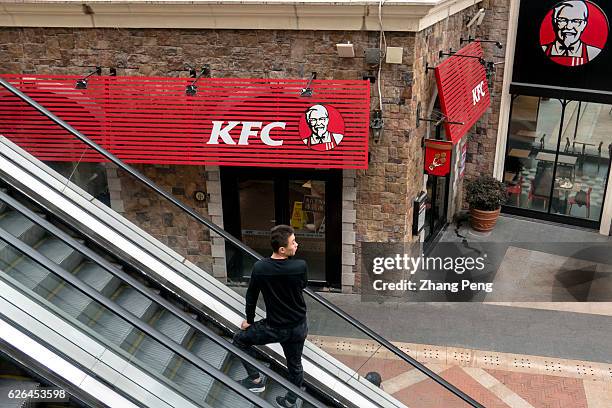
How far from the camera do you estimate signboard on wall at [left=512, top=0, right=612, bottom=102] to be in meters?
12.4

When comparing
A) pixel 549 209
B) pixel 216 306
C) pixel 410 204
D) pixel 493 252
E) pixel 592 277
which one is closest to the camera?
pixel 216 306

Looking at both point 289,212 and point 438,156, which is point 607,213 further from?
point 289,212

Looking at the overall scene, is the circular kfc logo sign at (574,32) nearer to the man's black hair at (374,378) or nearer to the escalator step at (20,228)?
the man's black hair at (374,378)

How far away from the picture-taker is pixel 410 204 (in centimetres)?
1113

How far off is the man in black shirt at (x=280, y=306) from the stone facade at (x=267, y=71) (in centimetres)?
506

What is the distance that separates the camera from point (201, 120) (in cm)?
1034

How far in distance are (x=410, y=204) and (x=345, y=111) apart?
2.20 m

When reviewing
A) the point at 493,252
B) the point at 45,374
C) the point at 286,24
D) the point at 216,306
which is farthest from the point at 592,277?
the point at 45,374

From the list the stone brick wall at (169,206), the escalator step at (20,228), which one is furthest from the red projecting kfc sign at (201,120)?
the escalator step at (20,228)

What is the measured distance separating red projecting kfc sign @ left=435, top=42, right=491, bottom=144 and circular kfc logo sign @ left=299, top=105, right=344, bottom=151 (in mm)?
1973

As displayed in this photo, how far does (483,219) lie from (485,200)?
18.3 inches

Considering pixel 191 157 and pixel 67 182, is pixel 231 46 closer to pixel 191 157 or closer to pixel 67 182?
pixel 191 157

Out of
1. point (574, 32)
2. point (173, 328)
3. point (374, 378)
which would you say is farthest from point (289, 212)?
point (574, 32)

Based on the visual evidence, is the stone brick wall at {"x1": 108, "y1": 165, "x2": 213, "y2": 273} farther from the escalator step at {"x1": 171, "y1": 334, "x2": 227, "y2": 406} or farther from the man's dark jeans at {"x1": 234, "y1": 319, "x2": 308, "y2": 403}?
the man's dark jeans at {"x1": 234, "y1": 319, "x2": 308, "y2": 403}
